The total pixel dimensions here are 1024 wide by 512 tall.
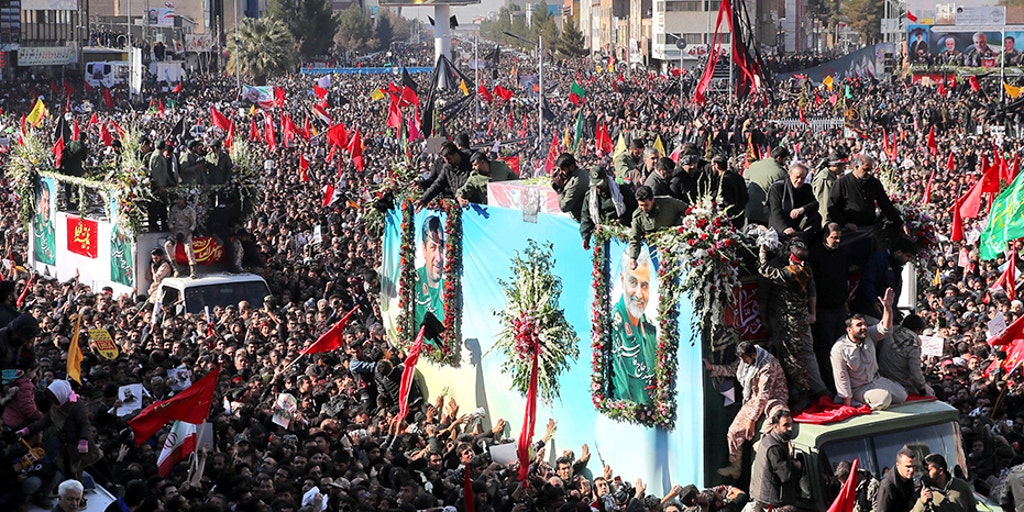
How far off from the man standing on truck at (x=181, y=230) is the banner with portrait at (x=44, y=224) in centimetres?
370

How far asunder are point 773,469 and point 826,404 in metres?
1.04

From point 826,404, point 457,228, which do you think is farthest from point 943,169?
point 826,404

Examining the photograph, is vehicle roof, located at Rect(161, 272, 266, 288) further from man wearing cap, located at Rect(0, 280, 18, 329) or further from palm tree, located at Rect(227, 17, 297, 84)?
palm tree, located at Rect(227, 17, 297, 84)

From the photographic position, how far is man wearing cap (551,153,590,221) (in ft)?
44.5

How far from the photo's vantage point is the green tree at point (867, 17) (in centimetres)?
16050

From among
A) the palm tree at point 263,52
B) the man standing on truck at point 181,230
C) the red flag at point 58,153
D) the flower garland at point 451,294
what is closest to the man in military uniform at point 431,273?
the flower garland at point 451,294

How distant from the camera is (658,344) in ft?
41.2

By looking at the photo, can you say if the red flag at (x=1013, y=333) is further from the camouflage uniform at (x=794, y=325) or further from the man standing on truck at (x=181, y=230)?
the man standing on truck at (x=181, y=230)

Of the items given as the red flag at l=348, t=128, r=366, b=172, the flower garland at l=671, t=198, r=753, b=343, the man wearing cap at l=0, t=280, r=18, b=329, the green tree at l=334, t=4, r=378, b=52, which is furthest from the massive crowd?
the green tree at l=334, t=4, r=378, b=52

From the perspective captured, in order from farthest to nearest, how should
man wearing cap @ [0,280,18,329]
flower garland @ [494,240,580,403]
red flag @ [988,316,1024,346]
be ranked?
flower garland @ [494,240,580,403] → red flag @ [988,316,1024,346] → man wearing cap @ [0,280,18,329]

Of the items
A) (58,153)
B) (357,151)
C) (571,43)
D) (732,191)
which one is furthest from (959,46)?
(732,191)

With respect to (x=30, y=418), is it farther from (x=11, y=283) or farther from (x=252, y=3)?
(x=252, y=3)

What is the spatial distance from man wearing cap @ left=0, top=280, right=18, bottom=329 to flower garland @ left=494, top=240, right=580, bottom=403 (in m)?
4.93

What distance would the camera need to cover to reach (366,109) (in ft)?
201
